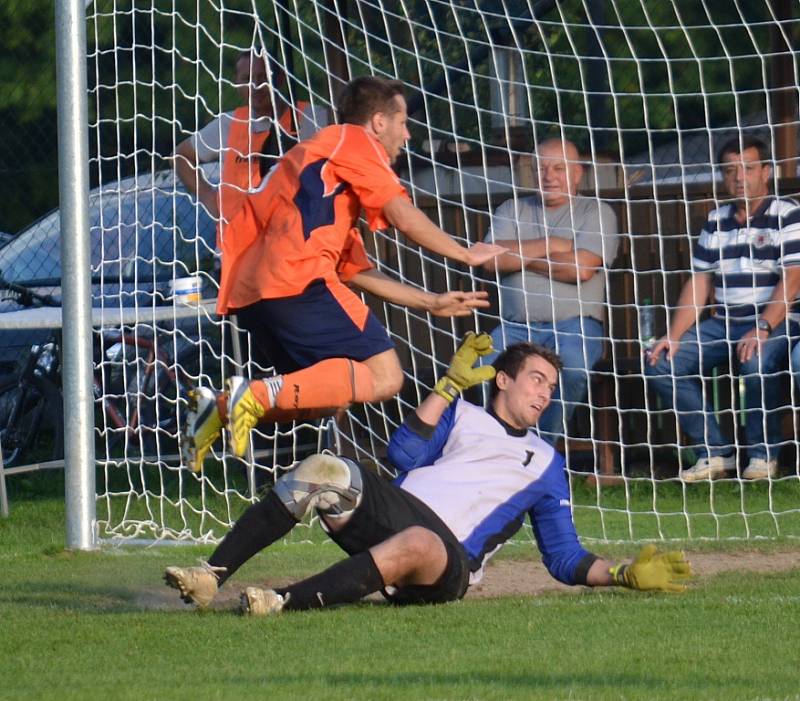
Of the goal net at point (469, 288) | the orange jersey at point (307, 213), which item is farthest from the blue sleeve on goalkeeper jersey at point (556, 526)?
the goal net at point (469, 288)

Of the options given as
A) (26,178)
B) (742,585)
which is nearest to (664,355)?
(742,585)

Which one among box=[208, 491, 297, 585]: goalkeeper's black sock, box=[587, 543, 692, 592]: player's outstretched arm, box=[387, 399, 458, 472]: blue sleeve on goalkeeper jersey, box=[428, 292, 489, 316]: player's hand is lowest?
box=[587, 543, 692, 592]: player's outstretched arm

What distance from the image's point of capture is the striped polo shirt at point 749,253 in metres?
9.24

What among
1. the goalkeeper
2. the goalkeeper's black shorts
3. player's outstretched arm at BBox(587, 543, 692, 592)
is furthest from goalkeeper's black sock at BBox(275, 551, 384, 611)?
player's outstretched arm at BBox(587, 543, 692, 592)

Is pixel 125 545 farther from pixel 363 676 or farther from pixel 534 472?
pixel 363 676

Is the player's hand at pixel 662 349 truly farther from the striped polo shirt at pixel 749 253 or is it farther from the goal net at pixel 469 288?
the striped polo shirt at pixel 749 253

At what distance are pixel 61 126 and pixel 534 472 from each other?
333cm

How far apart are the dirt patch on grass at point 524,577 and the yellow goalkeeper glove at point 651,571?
0.57m

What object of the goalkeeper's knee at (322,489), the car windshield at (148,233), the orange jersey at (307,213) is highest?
the car windshield at (148,233)

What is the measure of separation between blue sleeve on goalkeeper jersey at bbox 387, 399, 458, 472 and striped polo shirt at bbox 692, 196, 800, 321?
381 centimetres

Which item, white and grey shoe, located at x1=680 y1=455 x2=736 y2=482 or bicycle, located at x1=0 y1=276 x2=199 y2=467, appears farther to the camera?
bicycle, located at x1=0 y1=276 x2=199 y2=467

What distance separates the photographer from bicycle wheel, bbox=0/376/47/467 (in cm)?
1144

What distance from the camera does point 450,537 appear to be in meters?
5.62

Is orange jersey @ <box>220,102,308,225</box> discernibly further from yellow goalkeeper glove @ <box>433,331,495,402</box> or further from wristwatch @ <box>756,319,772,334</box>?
yellow goalkeeper glove @ <box>433,331,495,402</box>
